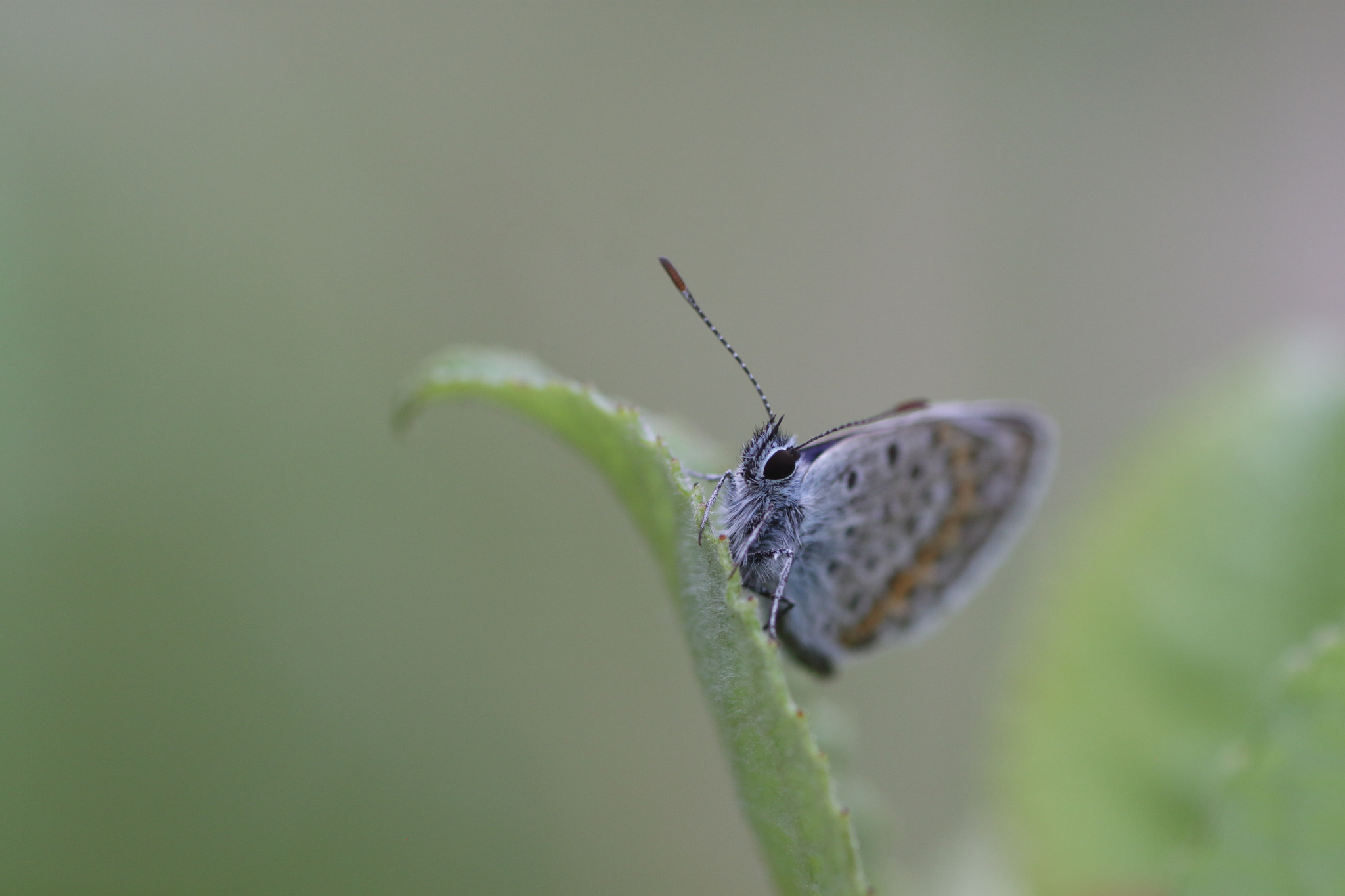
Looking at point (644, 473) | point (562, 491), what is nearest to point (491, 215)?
point (562, 491)

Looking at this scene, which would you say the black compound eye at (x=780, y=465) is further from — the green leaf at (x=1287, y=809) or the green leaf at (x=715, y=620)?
the green leaf at (x=1287, y=809)

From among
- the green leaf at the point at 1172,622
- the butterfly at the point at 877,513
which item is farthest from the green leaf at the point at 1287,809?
the butterfly at the point at 877,513

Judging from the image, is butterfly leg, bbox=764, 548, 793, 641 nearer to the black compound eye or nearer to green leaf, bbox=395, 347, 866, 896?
the black compound eye

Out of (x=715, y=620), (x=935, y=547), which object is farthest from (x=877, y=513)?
(x=715, y=620)

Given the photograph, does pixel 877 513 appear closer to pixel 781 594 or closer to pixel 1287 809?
pixel 781 594

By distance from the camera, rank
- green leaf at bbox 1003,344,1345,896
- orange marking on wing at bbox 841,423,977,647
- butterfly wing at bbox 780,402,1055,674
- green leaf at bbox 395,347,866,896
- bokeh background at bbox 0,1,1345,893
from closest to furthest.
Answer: green leaf at bbox 395,347,866,896, green leaf at bbox 1003,344,1345,896, butterfly wing at bbox 780,402,1055,674, orange marking on wing at bbox 841,423,977,647, bokeh background at bbox 0,1,1345,893

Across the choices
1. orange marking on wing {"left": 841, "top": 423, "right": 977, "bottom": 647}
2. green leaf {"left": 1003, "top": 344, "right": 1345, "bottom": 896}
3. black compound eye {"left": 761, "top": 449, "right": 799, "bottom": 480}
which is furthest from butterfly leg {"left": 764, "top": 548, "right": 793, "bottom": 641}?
green leaf {"left": 1003, "top": 344, "right": 1345, "bottom": 896}
